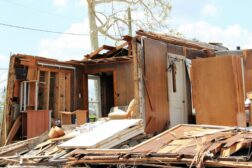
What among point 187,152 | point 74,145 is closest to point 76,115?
point 74,145

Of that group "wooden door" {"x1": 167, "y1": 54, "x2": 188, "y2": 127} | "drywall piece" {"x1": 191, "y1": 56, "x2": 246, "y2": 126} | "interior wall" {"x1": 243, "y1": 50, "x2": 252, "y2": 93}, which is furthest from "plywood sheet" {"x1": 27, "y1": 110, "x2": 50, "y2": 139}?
"interior wall" {"x1": 243, "y1": 50, "x2": 252, "y2": 93}

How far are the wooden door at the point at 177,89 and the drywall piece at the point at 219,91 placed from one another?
26.0 inches

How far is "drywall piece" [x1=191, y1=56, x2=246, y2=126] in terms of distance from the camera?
372 inches

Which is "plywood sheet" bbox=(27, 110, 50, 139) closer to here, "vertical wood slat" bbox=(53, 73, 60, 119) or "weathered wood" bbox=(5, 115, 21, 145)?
"weathered wood" bbox=(5, 115, 21, 145)

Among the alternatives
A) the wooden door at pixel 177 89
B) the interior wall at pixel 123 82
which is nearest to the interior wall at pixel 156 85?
the wooden door at pixel 177 89

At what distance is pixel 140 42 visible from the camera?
959 cm

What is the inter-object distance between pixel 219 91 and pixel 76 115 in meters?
4.92

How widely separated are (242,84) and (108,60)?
16.8ft

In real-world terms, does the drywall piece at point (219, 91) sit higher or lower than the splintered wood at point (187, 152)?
higher

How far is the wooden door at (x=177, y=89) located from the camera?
1047 cm

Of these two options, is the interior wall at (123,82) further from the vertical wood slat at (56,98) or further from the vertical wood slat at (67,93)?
the vertical wood slat at (56,98)

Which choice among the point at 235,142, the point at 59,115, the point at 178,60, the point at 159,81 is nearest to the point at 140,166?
the point at 235,142

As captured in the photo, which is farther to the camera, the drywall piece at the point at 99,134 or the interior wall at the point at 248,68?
the interior wall at the point at 248,68

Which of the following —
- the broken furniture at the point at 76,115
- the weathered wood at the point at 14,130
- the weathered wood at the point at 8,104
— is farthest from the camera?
the broken furniture at the point at 76,115
